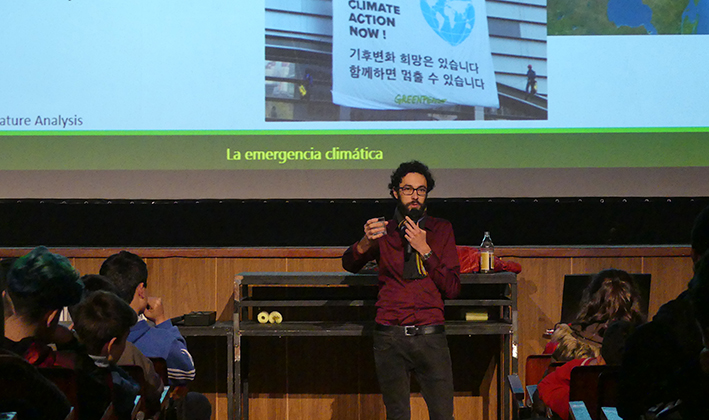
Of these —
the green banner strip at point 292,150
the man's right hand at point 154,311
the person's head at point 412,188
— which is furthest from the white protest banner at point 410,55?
the man's right hand at point 154,311

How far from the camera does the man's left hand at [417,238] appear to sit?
307cm

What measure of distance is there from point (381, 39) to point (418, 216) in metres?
1.64

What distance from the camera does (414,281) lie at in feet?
10.4

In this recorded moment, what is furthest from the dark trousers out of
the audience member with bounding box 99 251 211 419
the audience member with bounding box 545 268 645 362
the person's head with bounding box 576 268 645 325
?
the audience member with bounding box 99 251 211 419

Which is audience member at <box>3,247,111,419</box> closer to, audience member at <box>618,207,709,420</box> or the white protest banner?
audience member at <box>618,207,709,420</box>

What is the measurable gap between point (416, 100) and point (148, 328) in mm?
2203

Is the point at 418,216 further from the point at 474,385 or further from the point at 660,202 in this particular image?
the point at 660,202

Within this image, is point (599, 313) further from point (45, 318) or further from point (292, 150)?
point (292, 150)

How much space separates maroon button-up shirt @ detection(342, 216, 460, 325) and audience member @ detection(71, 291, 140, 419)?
1157 millimetres

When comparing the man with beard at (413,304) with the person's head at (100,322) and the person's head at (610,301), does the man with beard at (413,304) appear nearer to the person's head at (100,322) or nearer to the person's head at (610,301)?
the person's head at (610,301)

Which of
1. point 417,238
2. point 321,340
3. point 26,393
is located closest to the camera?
point 26,393

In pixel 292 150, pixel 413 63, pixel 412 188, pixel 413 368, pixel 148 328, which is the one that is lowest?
pixel 413 368

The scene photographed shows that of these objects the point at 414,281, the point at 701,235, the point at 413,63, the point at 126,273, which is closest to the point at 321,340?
the point at 414,281

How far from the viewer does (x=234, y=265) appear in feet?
14.6
